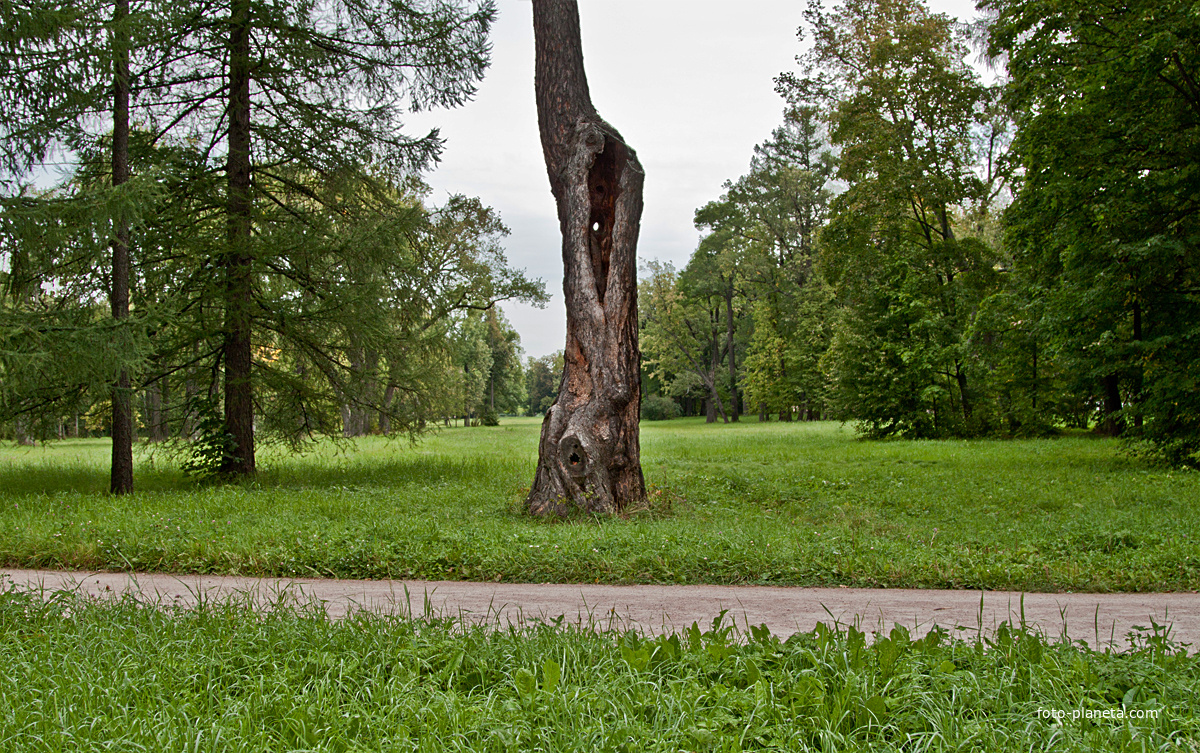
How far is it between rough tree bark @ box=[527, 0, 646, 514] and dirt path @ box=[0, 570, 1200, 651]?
11.6ft

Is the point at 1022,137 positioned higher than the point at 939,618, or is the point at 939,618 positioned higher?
the point at 1022,137

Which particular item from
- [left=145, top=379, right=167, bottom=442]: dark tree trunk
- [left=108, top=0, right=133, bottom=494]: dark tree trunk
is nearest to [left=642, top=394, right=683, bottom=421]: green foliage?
[left=145, top=379, right=167, bottom=442]: dark tree trunk

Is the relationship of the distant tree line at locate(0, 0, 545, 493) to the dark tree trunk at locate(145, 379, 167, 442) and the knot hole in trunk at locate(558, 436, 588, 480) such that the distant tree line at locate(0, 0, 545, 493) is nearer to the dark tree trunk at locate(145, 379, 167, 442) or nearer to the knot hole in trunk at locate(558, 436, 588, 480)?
the dark tree trunk at locate(145, 379, 167, 442)

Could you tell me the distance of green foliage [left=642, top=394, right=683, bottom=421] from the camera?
2539 inches

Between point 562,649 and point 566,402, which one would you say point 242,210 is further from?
point 562,649

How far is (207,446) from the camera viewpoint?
12812 mm

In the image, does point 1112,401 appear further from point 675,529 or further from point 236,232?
point 236,232

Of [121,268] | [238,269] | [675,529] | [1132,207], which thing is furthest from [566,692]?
[1132,207]

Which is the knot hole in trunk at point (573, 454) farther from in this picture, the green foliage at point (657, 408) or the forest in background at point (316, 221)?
the green foliage at point (657, 408)

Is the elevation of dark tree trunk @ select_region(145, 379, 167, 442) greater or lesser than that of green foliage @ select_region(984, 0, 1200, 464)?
lesser

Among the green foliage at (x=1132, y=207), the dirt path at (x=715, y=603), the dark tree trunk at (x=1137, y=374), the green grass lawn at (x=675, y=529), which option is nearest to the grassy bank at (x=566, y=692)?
the dirt path at (x=715, y=603)

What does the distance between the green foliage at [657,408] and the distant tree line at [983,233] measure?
15.4 m

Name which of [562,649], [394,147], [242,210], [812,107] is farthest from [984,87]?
[562,649]

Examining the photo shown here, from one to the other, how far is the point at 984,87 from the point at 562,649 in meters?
25.7
